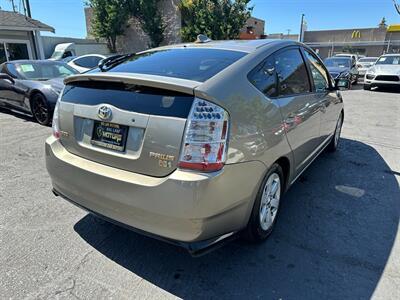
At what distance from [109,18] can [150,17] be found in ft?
11.6

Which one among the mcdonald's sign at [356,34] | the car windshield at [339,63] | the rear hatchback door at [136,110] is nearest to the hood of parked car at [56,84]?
the rear hatchback door at [136,110]

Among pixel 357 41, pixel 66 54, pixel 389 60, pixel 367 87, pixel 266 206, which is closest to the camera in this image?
pixel 266 206

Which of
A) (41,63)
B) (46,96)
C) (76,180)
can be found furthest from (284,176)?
(41,63)

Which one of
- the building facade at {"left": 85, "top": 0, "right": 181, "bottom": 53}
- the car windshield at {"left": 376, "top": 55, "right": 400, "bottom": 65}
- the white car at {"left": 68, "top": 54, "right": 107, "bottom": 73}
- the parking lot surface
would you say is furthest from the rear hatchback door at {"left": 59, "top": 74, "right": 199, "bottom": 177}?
the building facade at {"left": 85, "top": 0, "right": 181, "bottom": 53}

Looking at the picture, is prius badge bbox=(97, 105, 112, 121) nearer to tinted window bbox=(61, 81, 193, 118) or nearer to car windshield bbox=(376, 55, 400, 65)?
tinted window bbox=(61, 81, 193, 118)

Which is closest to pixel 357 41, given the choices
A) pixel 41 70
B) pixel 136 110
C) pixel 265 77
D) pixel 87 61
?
pixel 87 61

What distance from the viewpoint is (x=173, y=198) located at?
2.01 metres

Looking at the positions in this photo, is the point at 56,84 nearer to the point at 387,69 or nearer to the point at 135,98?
the point at 135,98

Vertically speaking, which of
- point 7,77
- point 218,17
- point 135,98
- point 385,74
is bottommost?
point 385,74

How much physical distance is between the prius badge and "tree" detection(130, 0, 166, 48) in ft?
86.8

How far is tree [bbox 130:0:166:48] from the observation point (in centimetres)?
2619

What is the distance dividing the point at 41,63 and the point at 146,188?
7217mm

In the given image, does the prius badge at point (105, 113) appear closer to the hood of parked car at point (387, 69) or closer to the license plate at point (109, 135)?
the license plate at point (109, 135)

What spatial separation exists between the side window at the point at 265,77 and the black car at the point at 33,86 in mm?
5145
